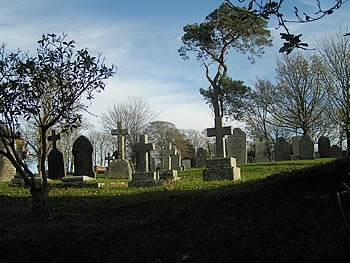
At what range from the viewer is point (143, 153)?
1792cm

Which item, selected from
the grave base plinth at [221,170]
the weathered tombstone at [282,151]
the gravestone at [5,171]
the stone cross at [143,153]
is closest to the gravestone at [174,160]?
the weathered tombstone at [282,151]

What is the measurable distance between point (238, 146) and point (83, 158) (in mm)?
11557

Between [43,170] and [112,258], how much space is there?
3213 mm

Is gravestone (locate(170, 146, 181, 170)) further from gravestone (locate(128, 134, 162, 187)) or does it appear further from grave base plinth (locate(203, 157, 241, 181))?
grave base plinth (locate(203, 157, 241, 181))

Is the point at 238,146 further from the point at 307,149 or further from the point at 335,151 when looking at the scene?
the point at 335,151

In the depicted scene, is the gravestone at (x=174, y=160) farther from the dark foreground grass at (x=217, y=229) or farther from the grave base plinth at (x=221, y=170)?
the dark foreground grass at (x=217, y=229)

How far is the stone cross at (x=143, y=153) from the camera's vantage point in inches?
688

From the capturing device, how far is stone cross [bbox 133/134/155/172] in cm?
1748

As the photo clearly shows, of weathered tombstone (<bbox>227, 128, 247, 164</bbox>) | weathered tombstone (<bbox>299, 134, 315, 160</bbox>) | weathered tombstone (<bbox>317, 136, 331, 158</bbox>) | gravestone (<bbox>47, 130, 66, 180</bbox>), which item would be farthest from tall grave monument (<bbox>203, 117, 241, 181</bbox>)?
weathered tombstone (<bbox>317, 136, 331, 158</bbox>)

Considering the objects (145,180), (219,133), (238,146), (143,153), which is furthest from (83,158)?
(238,146)

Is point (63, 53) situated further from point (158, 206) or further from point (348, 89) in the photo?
point (348, 89)

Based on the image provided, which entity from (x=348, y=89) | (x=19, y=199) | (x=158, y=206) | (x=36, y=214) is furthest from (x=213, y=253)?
(x=348, y=89)

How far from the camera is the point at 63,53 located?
302 inches

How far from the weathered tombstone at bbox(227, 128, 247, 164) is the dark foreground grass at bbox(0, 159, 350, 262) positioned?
19108mm
